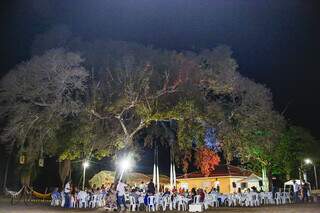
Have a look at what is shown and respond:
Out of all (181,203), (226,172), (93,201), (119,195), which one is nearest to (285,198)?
(181,203)

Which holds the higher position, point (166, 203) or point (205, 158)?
point (205, 158)

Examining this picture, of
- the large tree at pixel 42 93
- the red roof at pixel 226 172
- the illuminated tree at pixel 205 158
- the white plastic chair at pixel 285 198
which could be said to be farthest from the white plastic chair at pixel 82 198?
the red roof at pixel 226 172

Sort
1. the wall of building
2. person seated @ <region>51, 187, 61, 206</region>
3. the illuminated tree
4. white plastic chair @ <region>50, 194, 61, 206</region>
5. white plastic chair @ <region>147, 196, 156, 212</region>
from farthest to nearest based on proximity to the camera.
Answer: the wall of building → the illuminated tree → white plastic chair @ <region>50, 194, 61, 206</region> → person seated @ <region>51, 187, 61, 206</region> → white plastic chair @ <region>147, 196, 156, 212</region>

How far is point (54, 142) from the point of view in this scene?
67.1ft

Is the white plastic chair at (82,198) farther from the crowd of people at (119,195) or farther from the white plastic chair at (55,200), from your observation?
the white plastic chair at (55,200)

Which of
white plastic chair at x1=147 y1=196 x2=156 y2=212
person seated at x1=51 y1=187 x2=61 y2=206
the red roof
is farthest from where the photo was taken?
the red roof

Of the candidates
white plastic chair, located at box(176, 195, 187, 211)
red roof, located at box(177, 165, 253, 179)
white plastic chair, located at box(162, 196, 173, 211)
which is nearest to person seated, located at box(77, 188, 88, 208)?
white plastic chair, located at box(162, 196, 173, 211)

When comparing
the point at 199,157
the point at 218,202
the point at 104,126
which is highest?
the point at 104,126

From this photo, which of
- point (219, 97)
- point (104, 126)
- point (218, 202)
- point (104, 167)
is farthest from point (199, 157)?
point (104, 167)

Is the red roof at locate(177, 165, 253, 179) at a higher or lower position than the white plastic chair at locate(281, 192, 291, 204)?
higher

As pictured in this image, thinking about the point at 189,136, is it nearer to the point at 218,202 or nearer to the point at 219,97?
the point at 219,97

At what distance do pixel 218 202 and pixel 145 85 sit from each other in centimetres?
819

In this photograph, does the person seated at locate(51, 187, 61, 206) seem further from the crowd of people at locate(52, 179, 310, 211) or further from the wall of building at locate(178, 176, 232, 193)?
the wall of building at locate(178, 176, 232, 193)

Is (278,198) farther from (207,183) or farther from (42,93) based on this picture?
(42,93)
